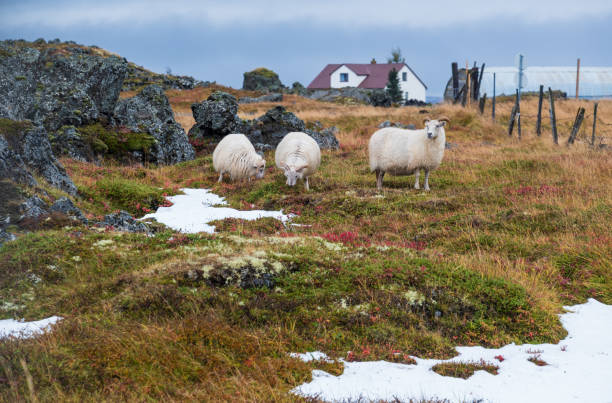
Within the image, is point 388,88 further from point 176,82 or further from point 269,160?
point 269,160

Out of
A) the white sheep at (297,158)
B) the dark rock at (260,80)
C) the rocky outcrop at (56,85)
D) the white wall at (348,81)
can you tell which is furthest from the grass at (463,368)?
the white wall at (348,81)

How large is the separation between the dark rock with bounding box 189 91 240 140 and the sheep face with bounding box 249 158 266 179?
323 inches

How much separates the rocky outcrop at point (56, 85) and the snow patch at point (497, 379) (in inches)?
798

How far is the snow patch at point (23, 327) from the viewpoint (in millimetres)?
6137

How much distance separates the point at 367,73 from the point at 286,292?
8508 centimetres

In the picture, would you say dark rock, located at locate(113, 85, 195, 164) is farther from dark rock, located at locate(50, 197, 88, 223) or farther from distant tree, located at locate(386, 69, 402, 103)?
distant tree, located at locate(386, 69, 402, 103)

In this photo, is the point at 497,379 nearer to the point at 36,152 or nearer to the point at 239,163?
the point at 36,152

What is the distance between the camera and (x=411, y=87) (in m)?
90.9

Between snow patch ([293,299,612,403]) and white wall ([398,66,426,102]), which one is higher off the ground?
white wall ([398,66,426,102])

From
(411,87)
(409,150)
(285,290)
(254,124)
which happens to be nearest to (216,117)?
(254,124)

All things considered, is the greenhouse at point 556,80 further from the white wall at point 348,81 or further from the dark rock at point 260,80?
the dark rock at point 260,80

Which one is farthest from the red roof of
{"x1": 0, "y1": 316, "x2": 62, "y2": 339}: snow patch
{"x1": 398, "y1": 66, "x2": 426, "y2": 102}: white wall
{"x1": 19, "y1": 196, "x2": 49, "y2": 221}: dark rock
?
{"x1": 0, "y1": 316, "x2": 62, "y2": 339}: snow patch

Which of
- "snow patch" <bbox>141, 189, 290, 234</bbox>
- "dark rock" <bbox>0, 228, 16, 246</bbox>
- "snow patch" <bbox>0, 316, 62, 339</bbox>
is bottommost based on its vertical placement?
"snow patch" <bbox>141, 189, 290, 234</bbox>

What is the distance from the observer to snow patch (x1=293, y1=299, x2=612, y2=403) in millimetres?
5340
